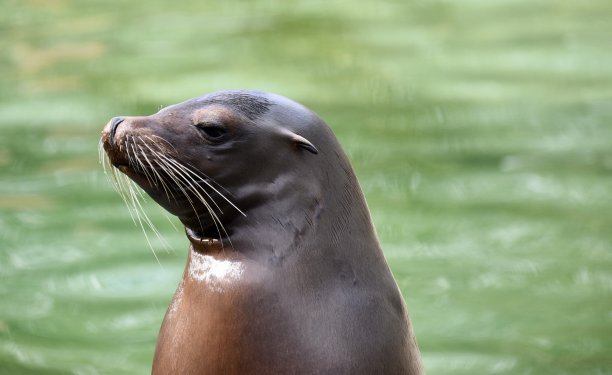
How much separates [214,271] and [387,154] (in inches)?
157

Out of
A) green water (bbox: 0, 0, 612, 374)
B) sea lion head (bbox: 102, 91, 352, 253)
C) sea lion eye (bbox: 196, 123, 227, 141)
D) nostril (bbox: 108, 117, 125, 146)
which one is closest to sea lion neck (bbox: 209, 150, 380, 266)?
sea lion head (bbox: 102, 91, 352, 253)

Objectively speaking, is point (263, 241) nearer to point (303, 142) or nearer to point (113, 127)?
point (303, 142)

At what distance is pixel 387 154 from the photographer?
700 centimetres

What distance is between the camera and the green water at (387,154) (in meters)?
5.00

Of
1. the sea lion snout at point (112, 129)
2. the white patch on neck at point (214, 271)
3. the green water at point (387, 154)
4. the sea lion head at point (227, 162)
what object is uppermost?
the sea lion snout at point (112, 129)

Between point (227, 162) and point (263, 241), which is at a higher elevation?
point (227, 162)

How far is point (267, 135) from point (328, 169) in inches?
6.2

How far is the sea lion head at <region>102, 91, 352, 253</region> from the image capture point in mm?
3066

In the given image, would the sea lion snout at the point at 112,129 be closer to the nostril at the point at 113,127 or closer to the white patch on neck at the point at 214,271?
the nostril at the point at 113,127

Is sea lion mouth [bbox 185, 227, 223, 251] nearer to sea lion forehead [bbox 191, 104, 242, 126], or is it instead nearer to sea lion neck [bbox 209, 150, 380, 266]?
sea lion neck [bbox 209, 150, 380, 266]

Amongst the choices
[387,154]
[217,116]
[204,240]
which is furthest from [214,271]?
[387,154]

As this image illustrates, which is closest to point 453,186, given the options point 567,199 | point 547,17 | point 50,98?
point 567,199

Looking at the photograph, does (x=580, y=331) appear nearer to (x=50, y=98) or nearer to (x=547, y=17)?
(x=50, y=98)

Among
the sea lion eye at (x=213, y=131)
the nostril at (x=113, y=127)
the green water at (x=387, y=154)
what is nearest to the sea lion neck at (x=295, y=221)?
the sea lion eye at (x=213, y=131)
